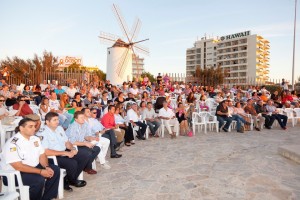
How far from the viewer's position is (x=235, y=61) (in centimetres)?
8825

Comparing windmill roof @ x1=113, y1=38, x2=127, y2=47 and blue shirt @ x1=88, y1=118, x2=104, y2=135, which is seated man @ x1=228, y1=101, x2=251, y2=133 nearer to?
blue shirt @ x1=88, y1=118, x2=104, y2=135

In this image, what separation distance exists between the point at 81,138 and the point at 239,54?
88.5m

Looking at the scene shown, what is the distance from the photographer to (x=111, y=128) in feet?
21.0

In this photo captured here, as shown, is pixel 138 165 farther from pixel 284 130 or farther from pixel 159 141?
pixel 284 130

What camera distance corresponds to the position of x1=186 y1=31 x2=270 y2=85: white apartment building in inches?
3255

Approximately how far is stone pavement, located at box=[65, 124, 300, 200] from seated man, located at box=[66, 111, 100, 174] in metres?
0.33

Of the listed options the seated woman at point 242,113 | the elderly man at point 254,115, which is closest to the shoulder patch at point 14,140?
the seated woman at point 242,113

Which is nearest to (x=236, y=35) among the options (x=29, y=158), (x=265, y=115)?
(x=265, y=115)

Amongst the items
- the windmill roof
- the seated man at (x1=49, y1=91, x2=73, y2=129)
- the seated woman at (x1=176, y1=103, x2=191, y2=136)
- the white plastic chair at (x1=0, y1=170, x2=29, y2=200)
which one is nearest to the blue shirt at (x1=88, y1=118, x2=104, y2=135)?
the seated man at (x1=49, y1=91, x2=73, y2=129)

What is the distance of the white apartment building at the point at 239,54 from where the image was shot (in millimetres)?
82688

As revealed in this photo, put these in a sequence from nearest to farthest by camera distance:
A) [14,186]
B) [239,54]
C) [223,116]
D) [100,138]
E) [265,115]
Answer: [14,186] < [100,138] < [223,116] < [265,115] < [239,54]

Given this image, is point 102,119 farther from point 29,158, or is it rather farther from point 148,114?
point 29,158

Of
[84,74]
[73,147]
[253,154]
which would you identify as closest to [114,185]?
[73,147]

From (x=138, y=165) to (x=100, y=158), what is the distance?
76 cm
